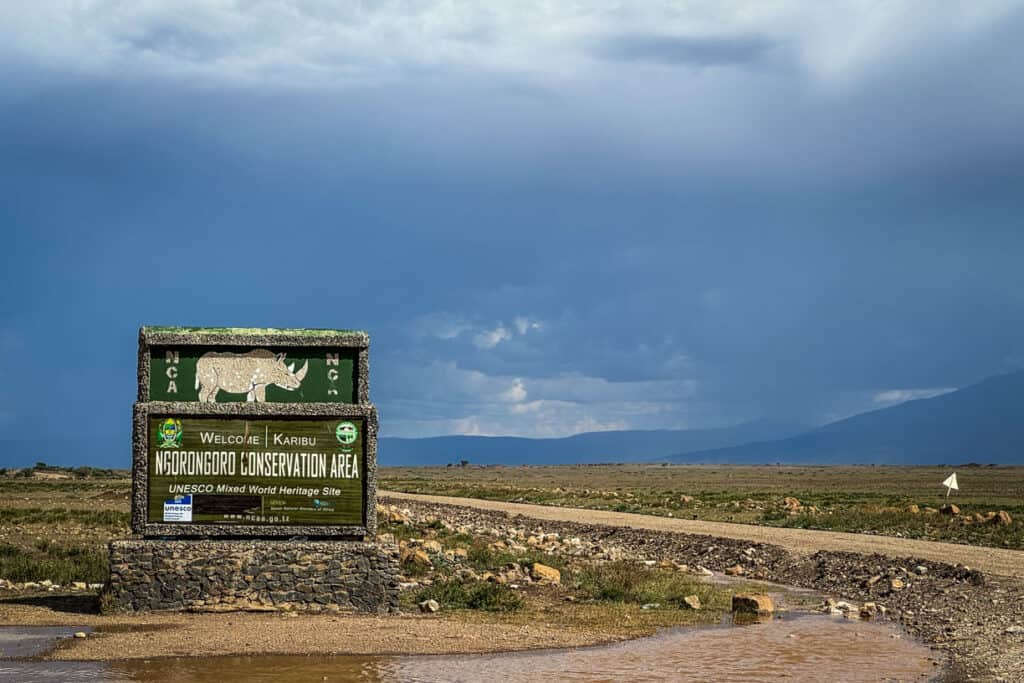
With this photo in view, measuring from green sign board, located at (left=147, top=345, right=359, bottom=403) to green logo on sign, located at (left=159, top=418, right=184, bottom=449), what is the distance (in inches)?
17.7

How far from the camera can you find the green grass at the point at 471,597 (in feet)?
69.5

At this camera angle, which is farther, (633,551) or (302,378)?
(633,551)

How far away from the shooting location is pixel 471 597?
70.7ft

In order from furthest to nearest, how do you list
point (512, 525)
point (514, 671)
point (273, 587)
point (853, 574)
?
1. point (512, 525)
2. point (853, 574)
3. point (273, 587)
4. point (514, 671)

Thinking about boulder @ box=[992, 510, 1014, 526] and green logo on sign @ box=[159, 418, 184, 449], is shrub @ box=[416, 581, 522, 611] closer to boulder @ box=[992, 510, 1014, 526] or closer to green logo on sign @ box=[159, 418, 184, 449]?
green logo on sign @ box=[159, 418, 184, 449]

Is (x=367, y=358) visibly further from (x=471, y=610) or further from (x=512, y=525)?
(x=512, y=525)

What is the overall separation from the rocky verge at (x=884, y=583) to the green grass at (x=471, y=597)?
660cm

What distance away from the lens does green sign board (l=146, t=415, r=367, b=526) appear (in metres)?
20.4

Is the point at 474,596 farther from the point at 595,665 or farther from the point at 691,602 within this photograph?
the point at 595,665

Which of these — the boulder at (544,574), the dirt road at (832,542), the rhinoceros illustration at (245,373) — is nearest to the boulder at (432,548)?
the boulder at (544,574)

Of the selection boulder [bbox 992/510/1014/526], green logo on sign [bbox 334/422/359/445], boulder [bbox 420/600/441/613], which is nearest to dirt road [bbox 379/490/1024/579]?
boulder [bbox 992/510/1014/526]

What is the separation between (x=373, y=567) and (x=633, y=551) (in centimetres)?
1553

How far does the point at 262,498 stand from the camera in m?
20.5

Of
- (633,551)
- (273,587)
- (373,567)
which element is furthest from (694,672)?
(633,551)
